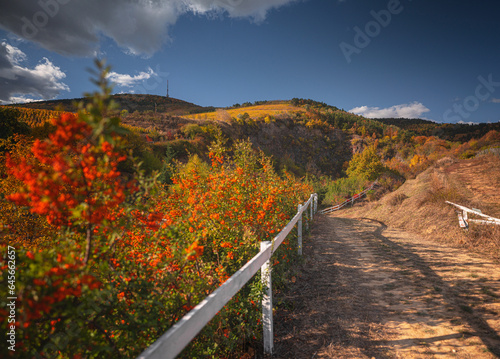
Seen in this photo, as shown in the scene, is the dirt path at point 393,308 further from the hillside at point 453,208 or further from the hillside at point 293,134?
the hillside at point 293,134

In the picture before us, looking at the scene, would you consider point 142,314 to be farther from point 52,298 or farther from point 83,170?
point 83,170

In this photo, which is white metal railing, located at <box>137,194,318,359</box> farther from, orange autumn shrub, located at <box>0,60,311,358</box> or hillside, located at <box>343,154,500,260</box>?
hillside, located at <box>343,154,500,260</box>

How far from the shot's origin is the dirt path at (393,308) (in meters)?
2.41

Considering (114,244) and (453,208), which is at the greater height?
(114,244)

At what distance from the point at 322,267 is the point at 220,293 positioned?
3.97m

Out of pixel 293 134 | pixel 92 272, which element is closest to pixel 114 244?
pixel 92 272

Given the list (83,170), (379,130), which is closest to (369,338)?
(83,170)

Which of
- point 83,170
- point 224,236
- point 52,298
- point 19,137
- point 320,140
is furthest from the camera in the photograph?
point 320,140

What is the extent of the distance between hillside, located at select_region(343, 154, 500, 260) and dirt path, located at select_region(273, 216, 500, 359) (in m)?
1.05

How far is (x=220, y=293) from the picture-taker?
5.57 ft

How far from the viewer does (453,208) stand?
25.6ft

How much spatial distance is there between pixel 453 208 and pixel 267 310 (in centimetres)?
887

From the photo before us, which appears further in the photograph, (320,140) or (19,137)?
(320,140)

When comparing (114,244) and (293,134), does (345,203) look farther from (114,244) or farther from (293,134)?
(293,134)
